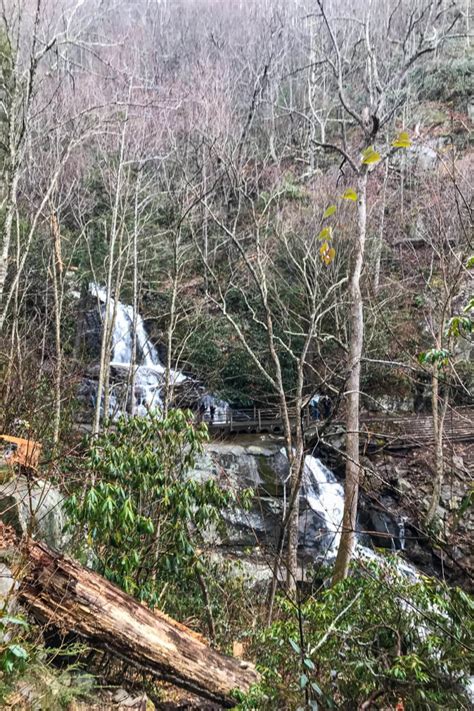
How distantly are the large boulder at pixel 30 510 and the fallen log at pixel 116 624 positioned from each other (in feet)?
1.16

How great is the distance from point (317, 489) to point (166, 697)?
6.82 meters

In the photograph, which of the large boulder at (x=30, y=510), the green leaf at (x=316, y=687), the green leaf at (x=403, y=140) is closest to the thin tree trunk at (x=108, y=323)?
the large boulder at (x=30, y=510)


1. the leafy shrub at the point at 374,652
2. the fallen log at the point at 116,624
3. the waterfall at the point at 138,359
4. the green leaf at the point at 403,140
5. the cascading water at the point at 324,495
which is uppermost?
the green leaf at the point at 403,140

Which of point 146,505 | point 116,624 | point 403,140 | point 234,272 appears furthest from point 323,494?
point 403,140

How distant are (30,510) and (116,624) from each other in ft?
3.37

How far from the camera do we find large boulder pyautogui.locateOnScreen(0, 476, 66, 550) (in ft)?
11.2

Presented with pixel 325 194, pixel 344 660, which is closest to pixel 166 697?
pixel 344 660

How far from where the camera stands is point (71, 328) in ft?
40.2

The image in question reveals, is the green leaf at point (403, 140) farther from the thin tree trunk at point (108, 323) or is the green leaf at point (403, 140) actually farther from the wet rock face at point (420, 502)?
the wet rock face at point (420, 502)

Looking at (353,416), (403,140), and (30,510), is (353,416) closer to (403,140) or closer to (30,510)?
(30,510)

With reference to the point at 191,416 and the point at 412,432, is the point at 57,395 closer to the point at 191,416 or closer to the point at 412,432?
the point at 191,416

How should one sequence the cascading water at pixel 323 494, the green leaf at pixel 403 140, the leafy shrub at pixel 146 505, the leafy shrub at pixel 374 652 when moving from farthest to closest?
1. the cascading water at pixel 323 494
2. the leafy shrub at pixel 146 505
3. the leafy shrub at pixel 374 652
4. the green leaf at pixel 403 140

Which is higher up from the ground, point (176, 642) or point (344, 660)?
point (344, 660)

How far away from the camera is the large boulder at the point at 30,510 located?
11.2ft
